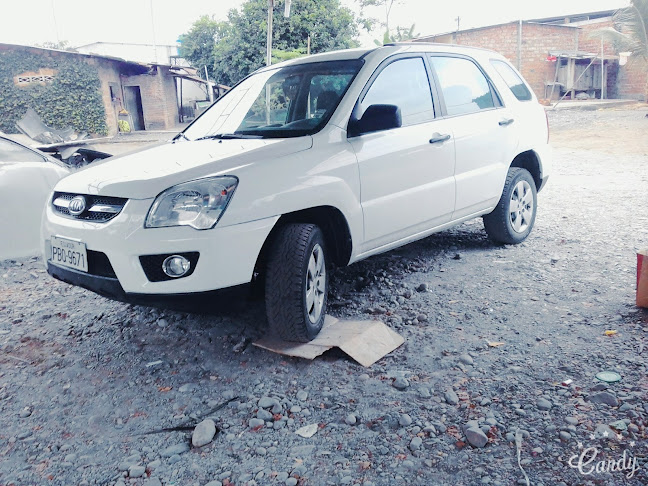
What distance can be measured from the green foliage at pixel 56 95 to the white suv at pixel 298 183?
17.9m

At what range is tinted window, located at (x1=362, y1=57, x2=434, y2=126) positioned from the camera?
3668mm

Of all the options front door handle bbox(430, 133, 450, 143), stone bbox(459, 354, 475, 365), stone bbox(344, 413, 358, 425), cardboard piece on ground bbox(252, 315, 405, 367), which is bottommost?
stone bbox(459, 354, 475, 365)

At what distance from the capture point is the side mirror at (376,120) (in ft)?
10.8

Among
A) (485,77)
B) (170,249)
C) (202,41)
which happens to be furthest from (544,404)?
(202,41)

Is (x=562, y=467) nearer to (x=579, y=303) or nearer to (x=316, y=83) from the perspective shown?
(x=579, y=303)

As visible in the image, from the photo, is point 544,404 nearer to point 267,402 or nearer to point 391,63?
point 267,402

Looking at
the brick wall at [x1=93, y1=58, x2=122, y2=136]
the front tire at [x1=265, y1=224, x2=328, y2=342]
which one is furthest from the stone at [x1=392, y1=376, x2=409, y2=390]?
the brick wall at [x1=93, y1=58, x2=122, y2=136]

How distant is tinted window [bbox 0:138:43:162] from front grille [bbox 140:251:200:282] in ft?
10.2

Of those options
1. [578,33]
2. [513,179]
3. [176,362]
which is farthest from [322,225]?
[578,33]

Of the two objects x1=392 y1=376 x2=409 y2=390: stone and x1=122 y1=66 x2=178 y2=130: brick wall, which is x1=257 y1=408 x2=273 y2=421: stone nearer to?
x1=392 y1=376 x2=409 y2=390: stone

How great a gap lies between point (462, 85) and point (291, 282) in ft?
7.99

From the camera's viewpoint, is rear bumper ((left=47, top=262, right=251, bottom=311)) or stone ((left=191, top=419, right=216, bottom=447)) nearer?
stone ((left=191, top=419, right=216, bottom=447))

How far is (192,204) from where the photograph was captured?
108 inches

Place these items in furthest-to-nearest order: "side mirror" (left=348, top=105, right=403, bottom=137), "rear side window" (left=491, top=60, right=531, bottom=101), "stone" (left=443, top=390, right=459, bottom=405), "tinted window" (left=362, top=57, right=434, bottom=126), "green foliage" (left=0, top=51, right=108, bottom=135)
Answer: "green foliage" (left=0, top=51, right=108, bottom=135) < "rear side window" (left=491, top=60, right=531, bottom=101) < "tinted window" (left=362, top=57, right=434, bottom=126) < "side mirror" (left=348, top=105, right=403, bottom=137) < "stone" (left=443, top=390, right=459, bottom=405)
